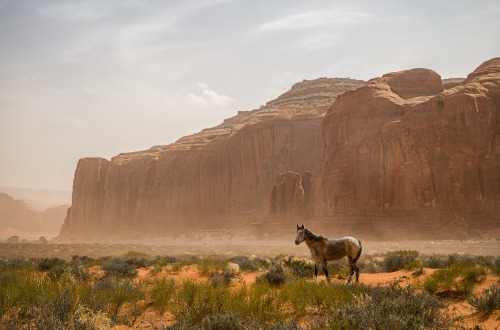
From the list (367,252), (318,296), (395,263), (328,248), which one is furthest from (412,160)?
(318,296)

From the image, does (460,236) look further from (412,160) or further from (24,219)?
(24,219)

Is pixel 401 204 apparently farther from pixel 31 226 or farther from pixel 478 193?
pixel 31 226

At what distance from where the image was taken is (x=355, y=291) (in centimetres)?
660

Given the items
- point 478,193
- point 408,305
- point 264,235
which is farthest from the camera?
point 264,235

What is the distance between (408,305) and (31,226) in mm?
172193

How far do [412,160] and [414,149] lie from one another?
156cm

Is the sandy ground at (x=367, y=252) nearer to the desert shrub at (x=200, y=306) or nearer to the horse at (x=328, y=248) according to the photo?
the desert shrub at (x=200, y=306)

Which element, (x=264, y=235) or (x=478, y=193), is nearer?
(x=478, y=193)

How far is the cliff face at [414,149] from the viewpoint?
42656 mm

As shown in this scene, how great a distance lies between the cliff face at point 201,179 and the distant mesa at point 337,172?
1.00ft

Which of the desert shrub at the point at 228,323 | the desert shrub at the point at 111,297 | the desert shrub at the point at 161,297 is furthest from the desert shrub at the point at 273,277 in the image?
the desert shrub at the point at 228,323

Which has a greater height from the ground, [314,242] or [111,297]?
[314,242]

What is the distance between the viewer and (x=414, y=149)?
4688 cm

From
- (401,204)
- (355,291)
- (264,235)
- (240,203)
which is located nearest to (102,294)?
(355,291)
